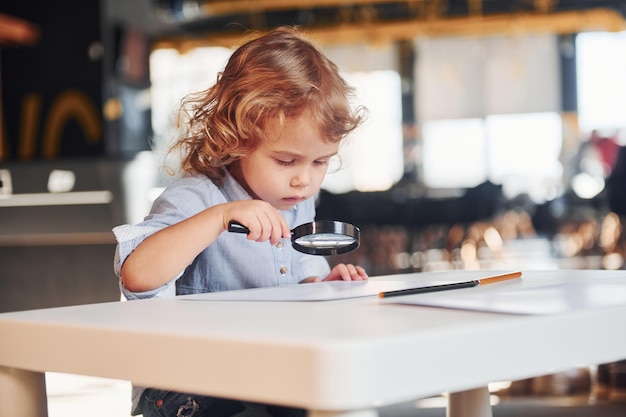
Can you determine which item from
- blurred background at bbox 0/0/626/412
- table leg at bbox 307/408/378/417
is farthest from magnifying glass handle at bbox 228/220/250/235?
blurred background at bbox 0/0/626/412

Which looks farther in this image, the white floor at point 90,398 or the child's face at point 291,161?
the white floor at point 90,398

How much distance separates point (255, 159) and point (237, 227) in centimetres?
31

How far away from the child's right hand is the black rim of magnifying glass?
15 mm

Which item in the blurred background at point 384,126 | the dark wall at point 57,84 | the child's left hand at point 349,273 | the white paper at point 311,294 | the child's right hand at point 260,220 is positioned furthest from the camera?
the dark wall at point 57,84

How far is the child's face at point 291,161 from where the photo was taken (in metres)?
1.25

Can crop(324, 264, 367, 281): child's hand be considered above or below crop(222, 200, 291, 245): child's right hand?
below

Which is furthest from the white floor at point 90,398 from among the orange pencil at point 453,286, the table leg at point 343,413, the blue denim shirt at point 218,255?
the table leg at point 343,413

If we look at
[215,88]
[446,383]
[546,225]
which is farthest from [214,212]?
[546,225]

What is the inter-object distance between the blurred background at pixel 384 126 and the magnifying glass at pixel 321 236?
1.29 metres

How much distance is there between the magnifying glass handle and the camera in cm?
99

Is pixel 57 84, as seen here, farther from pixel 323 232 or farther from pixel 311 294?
pixel 311 294

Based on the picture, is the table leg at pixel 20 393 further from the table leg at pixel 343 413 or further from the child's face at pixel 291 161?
the child's face at pixel 291 161

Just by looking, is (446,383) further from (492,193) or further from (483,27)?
(483,27)

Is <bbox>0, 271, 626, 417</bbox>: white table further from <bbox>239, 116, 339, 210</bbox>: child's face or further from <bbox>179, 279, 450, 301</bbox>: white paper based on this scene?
<bbox>239, 116, 339, 210</bbox>: child's face
